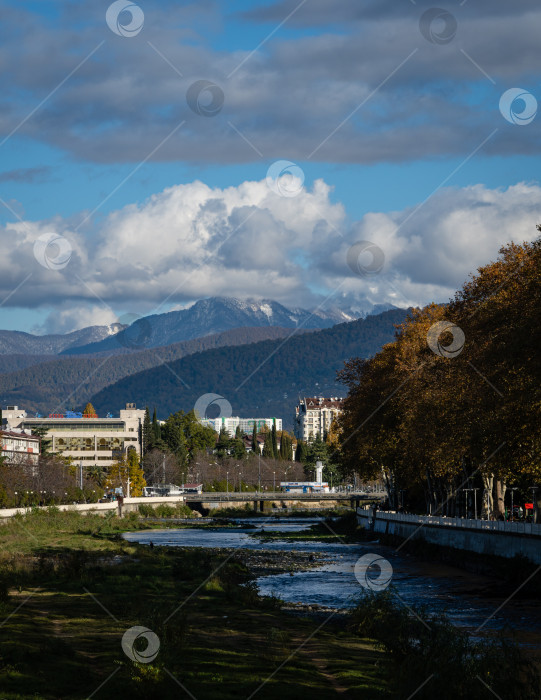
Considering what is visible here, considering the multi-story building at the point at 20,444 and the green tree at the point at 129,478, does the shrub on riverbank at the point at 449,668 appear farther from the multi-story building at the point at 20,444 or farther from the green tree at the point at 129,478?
the green tree at the point at 129,478

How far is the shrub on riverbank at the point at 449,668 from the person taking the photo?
68.0 feet

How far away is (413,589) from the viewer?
165 feet

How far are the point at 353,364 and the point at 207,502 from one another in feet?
251

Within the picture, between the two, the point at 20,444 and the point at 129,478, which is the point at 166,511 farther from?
the point at 20,444

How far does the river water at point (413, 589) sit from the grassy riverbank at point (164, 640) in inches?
135

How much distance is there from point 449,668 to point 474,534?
137ft

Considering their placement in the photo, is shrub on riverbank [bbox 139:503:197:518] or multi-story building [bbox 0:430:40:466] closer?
shrub on riverbank [bbox 139:503:197:518]

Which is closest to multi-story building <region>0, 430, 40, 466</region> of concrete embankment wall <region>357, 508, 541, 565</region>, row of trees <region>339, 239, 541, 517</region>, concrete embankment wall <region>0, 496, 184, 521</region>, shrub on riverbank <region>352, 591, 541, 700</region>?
concrete embankment wall <region>0, 496, 184, 521</region>

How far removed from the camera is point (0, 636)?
28.5 m

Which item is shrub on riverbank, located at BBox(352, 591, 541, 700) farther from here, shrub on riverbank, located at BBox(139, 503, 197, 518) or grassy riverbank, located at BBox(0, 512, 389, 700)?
shrub on riverbank, located at BBox(139, 503, 197, 518)

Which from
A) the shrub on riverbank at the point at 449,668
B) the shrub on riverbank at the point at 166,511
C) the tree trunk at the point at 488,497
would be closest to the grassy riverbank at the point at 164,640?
the shrub on riverbank at the point at 449,668

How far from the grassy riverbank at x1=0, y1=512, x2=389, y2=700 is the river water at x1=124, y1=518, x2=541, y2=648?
11.2ft

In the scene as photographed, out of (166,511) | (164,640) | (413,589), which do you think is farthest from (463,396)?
(166,511)

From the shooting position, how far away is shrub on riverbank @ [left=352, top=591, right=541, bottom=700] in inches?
816
